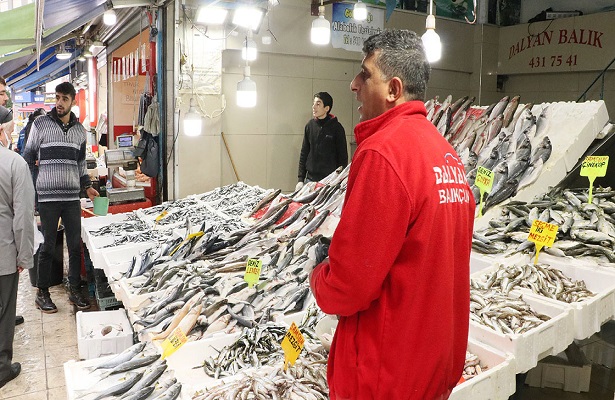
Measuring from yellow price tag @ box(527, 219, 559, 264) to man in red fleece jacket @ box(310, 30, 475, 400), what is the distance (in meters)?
2.18

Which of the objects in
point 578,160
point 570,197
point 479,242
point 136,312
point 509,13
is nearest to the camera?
point 136,312

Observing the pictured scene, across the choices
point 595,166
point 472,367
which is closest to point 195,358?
point 472,367

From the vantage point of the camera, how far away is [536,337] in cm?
286

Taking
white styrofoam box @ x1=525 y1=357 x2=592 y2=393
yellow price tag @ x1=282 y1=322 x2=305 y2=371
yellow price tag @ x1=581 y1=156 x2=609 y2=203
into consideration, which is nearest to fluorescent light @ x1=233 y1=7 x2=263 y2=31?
yellow price tag @ x1=581 y1=156 x2=609 y2=203

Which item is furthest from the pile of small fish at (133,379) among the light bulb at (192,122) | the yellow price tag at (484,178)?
the light bulb at (192,122)

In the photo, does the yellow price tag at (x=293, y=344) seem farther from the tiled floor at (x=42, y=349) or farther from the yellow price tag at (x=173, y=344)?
the tiled floor at (x=42, y=349)

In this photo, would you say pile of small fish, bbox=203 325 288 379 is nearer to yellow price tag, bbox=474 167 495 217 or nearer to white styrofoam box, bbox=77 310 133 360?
white styrofoam box, bbox=77 310 133 360

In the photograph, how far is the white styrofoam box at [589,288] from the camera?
314 cm

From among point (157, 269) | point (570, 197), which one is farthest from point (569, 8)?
point (157, 269)

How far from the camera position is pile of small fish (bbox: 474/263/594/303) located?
3398 millimetres

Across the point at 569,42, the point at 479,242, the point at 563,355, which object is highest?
the point at 569,42

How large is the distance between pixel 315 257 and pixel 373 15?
927 cm

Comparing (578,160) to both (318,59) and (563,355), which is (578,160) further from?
(318,59)

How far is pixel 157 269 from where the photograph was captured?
4156mm
